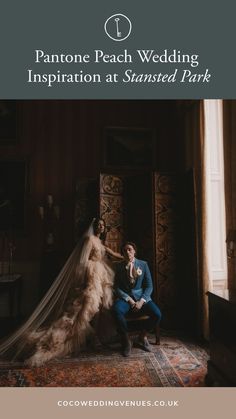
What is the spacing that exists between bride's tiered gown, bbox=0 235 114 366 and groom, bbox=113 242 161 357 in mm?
147

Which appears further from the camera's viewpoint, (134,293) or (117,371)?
(134,293)

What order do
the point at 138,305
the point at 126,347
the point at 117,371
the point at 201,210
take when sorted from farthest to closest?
the point at 201,210, the point at 138,305, the point at 126,347, the point at 117,371

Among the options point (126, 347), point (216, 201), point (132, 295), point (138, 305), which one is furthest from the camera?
point (216, 201)

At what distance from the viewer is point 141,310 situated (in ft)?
12.9

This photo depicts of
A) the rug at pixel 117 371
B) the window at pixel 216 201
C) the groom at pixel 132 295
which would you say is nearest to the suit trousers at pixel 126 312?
the groom at pixel 132 295

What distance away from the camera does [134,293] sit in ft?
13.0

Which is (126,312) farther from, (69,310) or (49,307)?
(49,307)

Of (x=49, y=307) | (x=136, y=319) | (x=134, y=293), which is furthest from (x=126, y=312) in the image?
(x=49, y=307)

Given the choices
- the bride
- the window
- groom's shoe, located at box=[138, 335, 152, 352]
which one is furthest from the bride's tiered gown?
the window

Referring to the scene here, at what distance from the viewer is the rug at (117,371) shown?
2.88m

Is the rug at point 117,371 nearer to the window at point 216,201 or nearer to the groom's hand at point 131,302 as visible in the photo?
the groom's hand at point 131,302

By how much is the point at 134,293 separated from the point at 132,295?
1.4 inches
